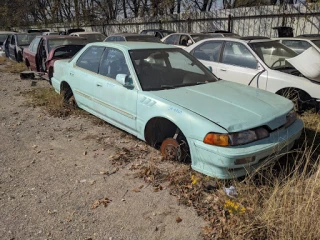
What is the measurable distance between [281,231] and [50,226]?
200 cm

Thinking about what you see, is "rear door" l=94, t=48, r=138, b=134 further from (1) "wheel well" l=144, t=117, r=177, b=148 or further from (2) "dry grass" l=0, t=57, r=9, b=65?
(2) "dry grass" l=0, t=57, r=9, b=65

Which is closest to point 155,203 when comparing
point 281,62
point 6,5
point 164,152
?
point 164,152

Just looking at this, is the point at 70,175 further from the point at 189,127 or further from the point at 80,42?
the point at 80,42

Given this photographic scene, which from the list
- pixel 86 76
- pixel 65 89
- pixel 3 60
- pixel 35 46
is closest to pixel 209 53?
pixel 86 76

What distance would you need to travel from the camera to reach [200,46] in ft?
22.9

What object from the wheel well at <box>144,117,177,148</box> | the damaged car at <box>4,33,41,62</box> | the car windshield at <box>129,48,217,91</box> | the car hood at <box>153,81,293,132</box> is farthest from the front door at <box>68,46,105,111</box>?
the damaged car at <box>4,33,41,62</box>

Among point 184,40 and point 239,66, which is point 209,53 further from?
point 184,40

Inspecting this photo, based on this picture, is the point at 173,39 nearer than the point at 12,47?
Yes

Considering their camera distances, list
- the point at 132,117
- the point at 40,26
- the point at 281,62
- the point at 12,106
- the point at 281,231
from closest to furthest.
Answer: the point at 281,231 → the point at 132,117 → the point at 281,62 → the point at 12,106 → the point at 40,26

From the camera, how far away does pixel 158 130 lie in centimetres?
394

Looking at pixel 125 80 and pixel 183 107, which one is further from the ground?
pixel 125 80

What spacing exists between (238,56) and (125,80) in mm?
3166

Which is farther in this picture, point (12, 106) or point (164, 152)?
point (12, 106)

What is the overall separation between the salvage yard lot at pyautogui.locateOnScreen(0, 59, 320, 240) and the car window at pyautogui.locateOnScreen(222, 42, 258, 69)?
1.96 m
